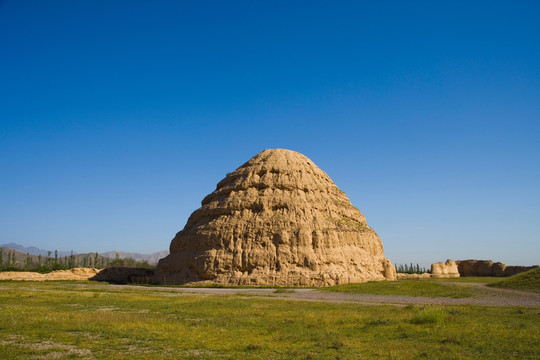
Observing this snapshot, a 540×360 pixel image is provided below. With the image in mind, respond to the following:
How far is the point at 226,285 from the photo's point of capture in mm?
Result: 41438

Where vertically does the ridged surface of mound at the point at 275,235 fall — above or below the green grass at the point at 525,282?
above

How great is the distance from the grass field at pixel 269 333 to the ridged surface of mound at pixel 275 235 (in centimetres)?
2306

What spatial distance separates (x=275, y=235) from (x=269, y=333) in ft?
102

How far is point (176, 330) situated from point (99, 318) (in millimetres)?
4332

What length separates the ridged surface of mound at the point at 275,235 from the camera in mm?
43219

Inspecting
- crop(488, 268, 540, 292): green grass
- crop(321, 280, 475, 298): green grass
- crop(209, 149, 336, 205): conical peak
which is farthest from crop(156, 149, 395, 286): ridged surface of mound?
crop(488, 268, 540, 292): green grass

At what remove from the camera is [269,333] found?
540 inches

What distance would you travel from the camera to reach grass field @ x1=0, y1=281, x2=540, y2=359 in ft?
35.3

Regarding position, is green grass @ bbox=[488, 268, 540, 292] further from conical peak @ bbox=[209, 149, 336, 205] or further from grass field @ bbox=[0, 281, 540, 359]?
conical peak @ bbox=[209, 149, 336, 205]

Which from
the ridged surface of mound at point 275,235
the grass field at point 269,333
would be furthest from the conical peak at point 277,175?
the grass field at point 269,333

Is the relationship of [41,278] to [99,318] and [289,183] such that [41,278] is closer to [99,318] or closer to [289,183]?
[289,183]

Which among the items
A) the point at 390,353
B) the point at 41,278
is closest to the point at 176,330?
the point at 390,353

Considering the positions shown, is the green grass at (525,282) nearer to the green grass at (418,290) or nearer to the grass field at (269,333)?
the green grass at (418,290)

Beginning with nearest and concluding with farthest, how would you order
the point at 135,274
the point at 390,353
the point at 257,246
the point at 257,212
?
1. the point at 390,353
2. the point at 257,246
3. the point at 257,212
4. the point at 135,274
